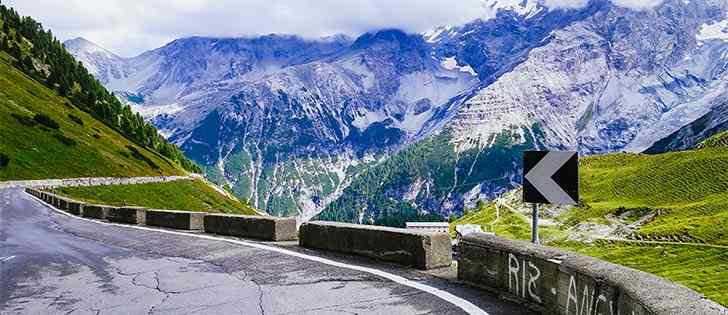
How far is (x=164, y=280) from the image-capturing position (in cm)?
1617

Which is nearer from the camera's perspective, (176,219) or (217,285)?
(217,285)

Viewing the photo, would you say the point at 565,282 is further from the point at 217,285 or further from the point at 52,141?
the point at 52,141

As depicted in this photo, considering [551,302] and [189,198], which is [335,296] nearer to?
[551,302]

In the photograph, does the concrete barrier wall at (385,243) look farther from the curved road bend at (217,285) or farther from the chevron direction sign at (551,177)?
the chevron direction sign at (551,177)

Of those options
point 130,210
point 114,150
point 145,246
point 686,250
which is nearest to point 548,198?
point 145,246

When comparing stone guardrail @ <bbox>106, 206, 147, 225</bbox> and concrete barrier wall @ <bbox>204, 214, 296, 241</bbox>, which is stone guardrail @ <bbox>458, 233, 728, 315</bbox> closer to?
concrete barrier wall @ <bbox>204, 214, 296, 241</bbox>

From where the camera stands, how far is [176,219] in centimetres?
3238

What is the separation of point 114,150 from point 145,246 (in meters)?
136

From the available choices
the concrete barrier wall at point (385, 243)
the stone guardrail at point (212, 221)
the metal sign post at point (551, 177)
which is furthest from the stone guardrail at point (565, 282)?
the stone guardrail at point (212, 221)

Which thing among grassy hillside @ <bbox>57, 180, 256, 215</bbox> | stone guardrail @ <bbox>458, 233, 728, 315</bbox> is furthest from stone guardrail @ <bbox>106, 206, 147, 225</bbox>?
grassy hillside @ <bbox>57, 180, 256, 215</bbox>

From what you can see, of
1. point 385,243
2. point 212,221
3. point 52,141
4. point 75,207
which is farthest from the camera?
point 52,141

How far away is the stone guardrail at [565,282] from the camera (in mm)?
6582

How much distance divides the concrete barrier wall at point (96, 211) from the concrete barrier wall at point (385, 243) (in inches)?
1196

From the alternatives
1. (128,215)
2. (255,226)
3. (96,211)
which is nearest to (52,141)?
(96,211)
